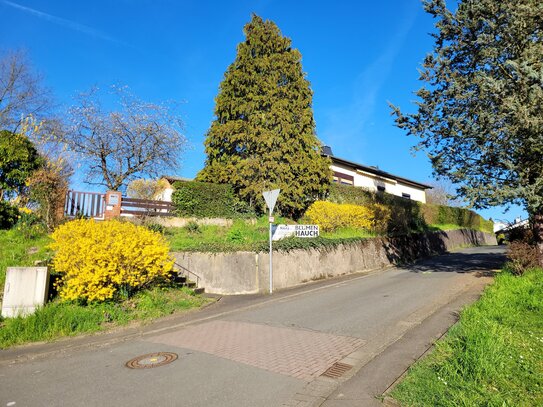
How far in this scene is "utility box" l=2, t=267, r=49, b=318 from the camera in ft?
25.7

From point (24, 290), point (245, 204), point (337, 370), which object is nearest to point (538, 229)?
point (337, 370)

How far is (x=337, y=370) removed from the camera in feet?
16.9

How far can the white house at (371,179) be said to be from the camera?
3145 centimetres

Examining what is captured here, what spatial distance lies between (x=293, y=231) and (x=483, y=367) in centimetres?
1020

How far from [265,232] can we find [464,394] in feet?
42.3

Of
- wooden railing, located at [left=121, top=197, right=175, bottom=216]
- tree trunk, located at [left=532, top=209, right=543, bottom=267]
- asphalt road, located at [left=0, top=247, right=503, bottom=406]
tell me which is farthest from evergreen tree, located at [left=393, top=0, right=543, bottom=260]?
wooden railing, located at [left=121, top=197, right=175, bottom=216]

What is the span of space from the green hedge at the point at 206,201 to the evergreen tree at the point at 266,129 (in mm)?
676

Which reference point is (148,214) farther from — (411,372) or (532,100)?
(532,100)

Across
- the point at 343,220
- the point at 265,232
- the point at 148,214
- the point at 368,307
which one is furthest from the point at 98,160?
the point at 368,307

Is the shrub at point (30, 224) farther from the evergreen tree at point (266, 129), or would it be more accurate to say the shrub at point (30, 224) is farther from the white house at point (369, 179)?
the white house at point (369, 179)

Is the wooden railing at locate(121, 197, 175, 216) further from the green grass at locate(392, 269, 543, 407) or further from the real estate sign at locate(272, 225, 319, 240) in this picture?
the green grass at locate(392, 269, 543, 407)

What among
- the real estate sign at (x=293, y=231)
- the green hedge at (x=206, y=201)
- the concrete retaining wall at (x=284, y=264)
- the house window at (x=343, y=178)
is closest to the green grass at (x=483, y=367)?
the concrete retaining wall at (x=284, y=264)

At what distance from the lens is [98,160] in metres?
21.7

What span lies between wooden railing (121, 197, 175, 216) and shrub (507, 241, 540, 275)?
559 inches
